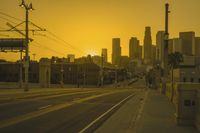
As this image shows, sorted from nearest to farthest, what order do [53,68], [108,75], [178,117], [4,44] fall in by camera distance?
[178,117] → [4,44] → [53,68] → [108,75]

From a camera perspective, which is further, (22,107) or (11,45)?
(11,45)

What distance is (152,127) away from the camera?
54.7ft

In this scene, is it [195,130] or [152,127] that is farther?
[152,127]

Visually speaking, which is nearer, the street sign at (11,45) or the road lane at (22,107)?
the road lane at (22,107)

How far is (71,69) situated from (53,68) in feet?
21.1

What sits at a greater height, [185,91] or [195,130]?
[185,91]

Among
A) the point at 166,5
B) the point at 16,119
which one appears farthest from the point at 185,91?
the point at 166,5

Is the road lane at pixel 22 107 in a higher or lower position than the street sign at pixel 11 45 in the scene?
lower

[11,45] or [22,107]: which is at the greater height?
[11,45]

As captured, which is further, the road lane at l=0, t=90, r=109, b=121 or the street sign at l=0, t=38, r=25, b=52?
the street sign at l=0, t=38, r=25, b=52

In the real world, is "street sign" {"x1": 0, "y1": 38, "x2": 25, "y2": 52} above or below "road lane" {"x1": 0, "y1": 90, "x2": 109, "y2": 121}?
above

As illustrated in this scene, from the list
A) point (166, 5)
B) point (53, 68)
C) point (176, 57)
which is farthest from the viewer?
point (53, 68)

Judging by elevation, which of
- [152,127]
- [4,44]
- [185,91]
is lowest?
[152,127]

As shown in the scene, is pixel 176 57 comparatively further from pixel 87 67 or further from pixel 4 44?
pixel 4 44
